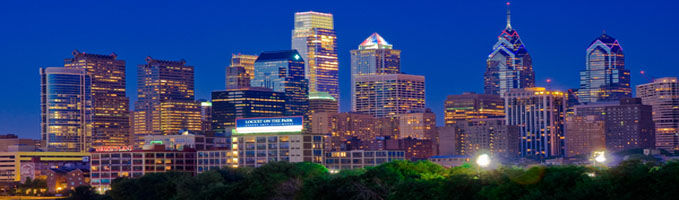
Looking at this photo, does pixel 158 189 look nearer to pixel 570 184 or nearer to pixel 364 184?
pixel 364 184

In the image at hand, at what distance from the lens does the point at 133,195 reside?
604ft

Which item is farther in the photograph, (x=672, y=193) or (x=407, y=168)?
(x=407, y=168)

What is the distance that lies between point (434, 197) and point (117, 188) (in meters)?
103

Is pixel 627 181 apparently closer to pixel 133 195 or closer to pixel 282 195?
pixel 282 195

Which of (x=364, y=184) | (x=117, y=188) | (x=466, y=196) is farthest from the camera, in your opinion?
(x=117, y=188)

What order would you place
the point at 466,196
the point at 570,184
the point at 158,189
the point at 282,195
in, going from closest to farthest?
the point at 570,184 → the point at 466,196 → the point at 282,195 → the point at 158,189

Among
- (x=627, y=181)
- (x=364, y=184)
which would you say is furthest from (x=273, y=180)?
(x=627, y=181)

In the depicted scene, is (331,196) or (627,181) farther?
(331,196)

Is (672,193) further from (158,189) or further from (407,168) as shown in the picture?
(158,189)

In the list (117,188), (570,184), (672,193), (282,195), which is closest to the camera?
(672,193)

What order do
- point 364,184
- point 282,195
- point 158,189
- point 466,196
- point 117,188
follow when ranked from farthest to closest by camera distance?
1. point 117,188
2. point 158,189
3. point 282,195
4. point 364,184
5. point 466,196

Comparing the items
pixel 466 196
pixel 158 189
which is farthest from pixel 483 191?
pixel 158 189

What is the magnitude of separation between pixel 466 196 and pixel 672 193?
26.1 meters

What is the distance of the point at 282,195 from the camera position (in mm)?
137750
